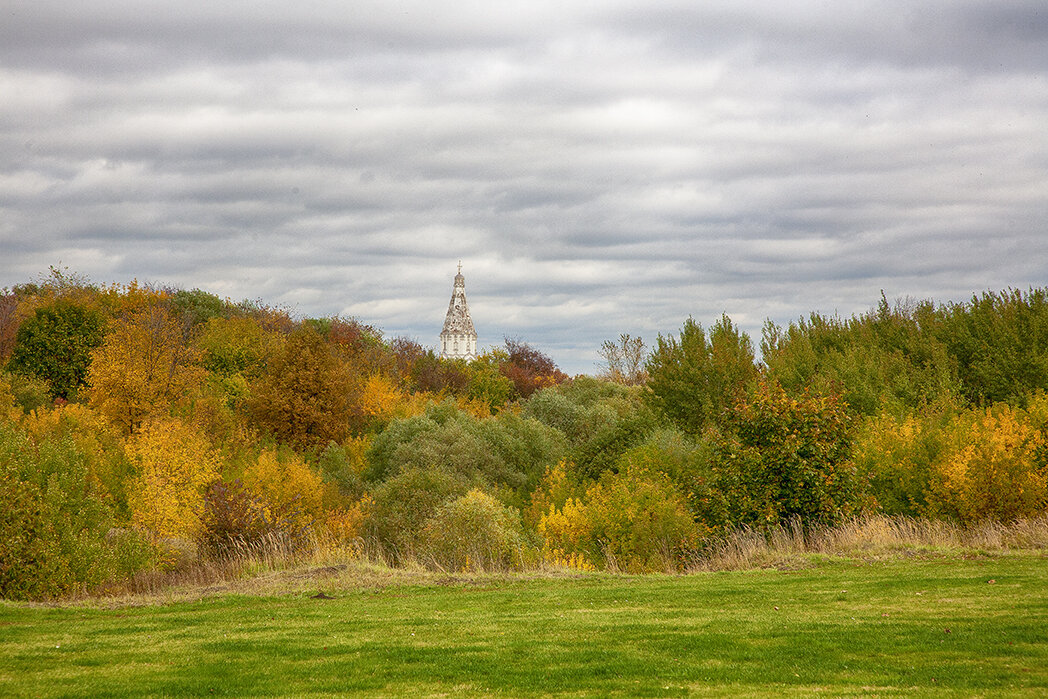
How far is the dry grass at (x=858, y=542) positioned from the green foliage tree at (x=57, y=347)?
5105cm

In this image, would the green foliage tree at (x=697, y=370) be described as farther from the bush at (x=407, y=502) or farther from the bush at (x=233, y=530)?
the bush at (x=233, y=530)

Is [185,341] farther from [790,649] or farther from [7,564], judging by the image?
[790,649]

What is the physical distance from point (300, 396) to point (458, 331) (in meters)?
135

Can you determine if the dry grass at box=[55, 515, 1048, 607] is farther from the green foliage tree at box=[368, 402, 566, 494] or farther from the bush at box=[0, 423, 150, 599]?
the green foliage tree at box=[368, 402, 566, 494]

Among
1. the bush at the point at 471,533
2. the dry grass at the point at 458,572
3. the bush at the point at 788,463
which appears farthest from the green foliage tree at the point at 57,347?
the bush at the point at 788,463

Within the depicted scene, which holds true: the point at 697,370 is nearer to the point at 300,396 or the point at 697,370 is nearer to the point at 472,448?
the point at 472,448

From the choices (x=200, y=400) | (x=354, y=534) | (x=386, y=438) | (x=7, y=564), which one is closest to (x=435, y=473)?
(x=354, y=534)

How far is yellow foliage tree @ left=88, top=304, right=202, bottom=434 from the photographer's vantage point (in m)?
51.0

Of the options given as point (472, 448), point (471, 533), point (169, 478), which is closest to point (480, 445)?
point (472, 448)

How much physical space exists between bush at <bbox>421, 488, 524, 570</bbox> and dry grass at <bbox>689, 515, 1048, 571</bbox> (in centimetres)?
920

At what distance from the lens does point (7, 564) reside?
765 inches

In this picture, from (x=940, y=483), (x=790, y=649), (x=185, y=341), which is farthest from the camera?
(x=185, y=341)

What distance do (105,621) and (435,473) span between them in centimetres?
2728

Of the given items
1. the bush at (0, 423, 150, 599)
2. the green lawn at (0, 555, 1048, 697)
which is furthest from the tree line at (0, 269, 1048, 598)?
the green lawn at (0, 555, 1048, 697)
